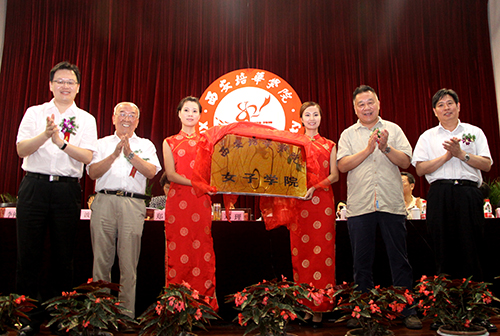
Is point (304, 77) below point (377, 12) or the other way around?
below

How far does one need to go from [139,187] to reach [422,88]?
4.77 metres

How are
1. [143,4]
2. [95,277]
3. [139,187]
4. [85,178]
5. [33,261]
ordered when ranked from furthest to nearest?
[143,4] < [85,178] < [139,187] < [95,277] < [33,261]

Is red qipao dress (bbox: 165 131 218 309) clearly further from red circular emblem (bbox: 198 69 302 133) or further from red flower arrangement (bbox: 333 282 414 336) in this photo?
red circular emblem (bbox: 198 69 302 133)

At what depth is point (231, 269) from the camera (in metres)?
2.54

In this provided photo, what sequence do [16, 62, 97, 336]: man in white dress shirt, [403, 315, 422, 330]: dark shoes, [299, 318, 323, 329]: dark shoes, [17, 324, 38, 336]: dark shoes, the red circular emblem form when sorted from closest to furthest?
[17, 324, 38, 336]: dark shoes
[16, 62, 97, 336]: man in white dress shirt
[403, 315, 422, 330]: dark shoes
[299, 318, 323, 329]: dark shoes
the red circular emblem

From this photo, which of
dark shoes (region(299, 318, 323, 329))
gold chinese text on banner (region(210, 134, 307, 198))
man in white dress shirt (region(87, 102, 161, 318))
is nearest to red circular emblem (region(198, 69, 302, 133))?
man in white dress shirt (region(87, 102, 161, 318))

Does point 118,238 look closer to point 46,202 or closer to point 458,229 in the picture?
point 46,202

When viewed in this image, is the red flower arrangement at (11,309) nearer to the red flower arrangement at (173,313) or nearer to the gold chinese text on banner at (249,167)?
the red flower arrangement at (173,313)

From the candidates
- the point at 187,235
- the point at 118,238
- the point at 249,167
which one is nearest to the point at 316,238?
the point at 249,167

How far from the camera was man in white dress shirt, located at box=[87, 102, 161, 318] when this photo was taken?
2.21 metres

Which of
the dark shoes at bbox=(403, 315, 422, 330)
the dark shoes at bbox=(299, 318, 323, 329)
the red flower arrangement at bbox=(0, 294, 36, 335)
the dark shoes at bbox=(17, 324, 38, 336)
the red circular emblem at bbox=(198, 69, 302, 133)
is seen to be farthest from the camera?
the red circular emblem at bbox=(198, 69, 302, 133)

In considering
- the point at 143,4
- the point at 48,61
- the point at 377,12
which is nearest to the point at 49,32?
the point at 48,61

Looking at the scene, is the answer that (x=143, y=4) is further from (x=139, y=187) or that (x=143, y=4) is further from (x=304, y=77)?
(x=139, y=187)

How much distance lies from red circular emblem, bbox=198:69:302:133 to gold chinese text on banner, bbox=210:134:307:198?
2.86 m
